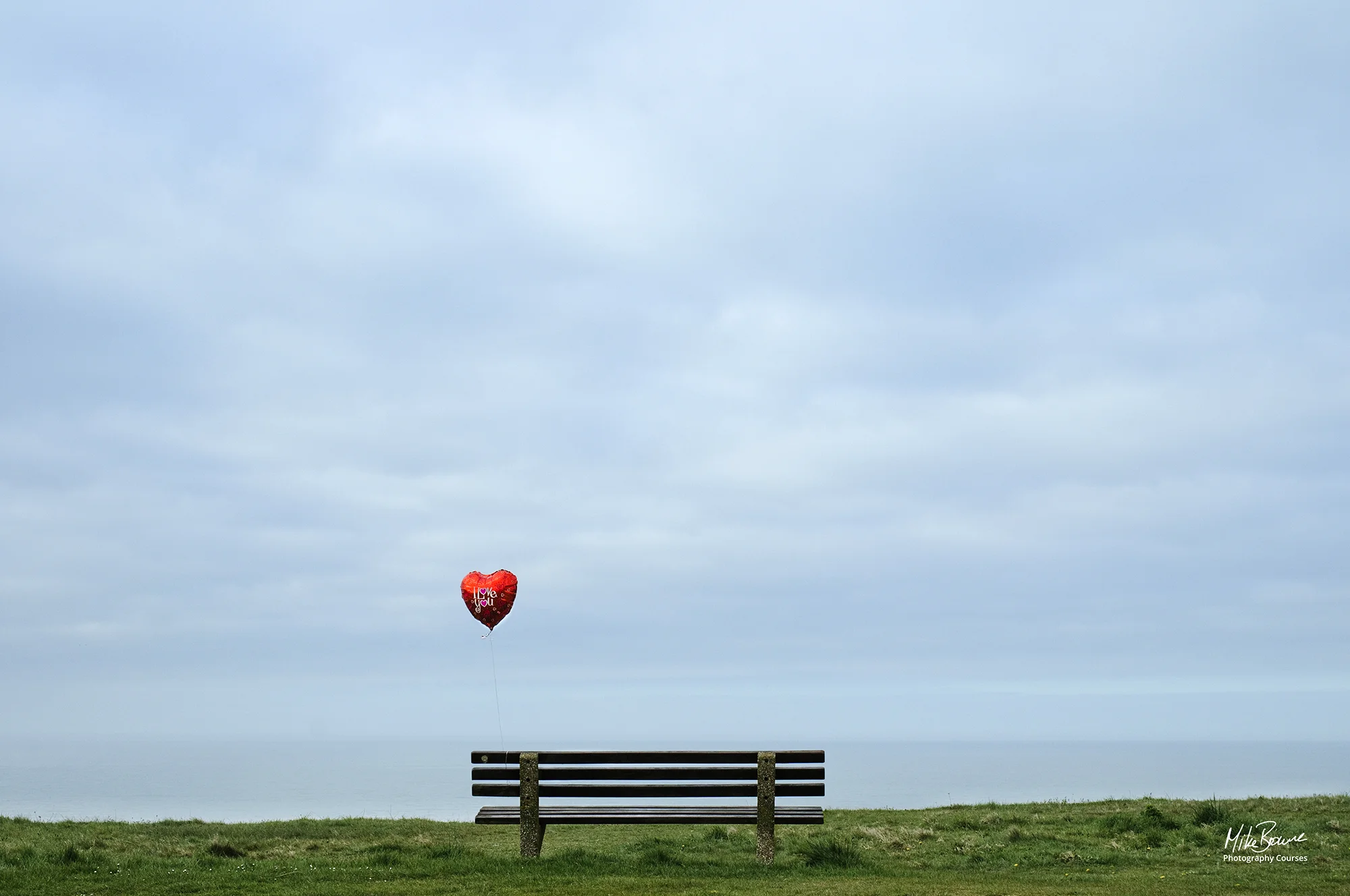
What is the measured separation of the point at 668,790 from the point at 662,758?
75 centimetres

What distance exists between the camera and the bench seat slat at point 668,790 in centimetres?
1217

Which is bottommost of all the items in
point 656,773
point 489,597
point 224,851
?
point 224,851

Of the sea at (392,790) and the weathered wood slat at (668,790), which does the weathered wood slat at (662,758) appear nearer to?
the weathered wood slat at (668,790)

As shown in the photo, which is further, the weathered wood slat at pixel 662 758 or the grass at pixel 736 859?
the weathered wood slat at pixel 662 758

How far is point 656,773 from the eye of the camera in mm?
11984

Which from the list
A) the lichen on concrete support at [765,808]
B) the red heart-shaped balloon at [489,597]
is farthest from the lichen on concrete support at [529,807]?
the red heart-shaped balloon at [489,597]

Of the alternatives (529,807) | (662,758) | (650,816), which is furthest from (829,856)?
(529,807)

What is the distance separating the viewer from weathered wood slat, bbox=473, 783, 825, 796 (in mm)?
12172

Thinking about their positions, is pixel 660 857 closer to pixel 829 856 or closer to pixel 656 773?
pixel 656 773

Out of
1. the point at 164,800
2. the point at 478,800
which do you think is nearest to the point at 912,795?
the point at 478,800

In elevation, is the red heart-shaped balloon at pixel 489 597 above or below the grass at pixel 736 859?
above

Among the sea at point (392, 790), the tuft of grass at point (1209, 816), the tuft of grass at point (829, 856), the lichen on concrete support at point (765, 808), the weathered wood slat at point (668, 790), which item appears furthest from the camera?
the sea at point (392, 790)

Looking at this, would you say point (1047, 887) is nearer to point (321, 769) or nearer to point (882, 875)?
point (882, 875)

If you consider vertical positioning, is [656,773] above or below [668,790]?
above
